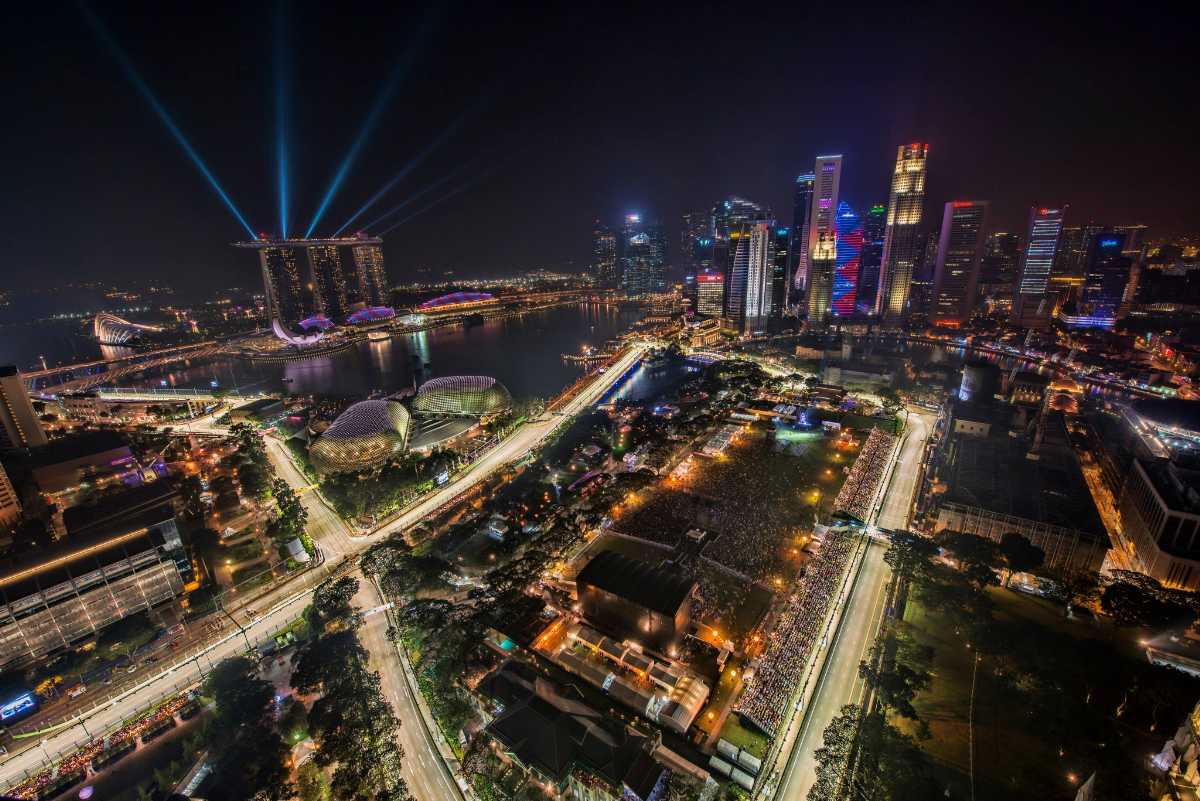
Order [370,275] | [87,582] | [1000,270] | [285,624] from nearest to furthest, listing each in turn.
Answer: [87,582]
[285,624]
[1000,270]
[370,275]

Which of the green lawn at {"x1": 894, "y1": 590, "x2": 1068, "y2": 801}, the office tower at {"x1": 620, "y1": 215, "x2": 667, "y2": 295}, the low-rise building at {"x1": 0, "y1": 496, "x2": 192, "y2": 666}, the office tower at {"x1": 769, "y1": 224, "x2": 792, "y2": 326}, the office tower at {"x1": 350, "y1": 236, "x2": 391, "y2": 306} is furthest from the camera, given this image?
the office tower at {"x1": 620, "y1": 215, "x2": 667, "y2": 295}

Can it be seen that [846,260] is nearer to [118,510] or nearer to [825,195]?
[825,195]

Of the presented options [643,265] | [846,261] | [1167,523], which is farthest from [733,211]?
[1167,523]

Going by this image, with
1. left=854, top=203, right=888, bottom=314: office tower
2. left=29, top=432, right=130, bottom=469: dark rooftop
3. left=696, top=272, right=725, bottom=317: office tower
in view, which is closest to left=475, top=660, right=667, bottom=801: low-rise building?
left=29, top=432, right=130, bottom=469: dark rooftop

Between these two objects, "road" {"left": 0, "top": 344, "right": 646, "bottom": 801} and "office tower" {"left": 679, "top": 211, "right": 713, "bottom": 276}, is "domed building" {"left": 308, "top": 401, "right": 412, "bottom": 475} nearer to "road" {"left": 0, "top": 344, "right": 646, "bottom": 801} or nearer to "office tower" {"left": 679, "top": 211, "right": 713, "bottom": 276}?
"road" {"left": 0, "top": 344, "right": 646, "bottom": 801}

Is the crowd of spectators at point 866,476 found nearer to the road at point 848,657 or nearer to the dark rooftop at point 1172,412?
the road at point 848,657

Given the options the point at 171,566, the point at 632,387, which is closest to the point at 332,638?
the point at 171,566

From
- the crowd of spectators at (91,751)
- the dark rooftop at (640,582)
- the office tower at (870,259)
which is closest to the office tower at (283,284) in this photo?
the crowd of spectators at (91,751)
